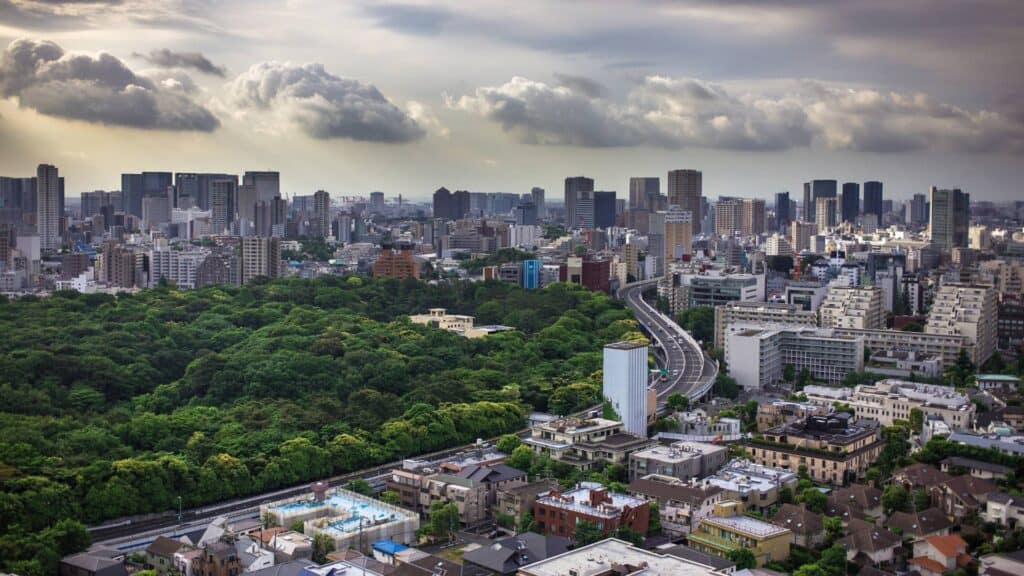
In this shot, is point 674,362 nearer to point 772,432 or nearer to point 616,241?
point 772,432

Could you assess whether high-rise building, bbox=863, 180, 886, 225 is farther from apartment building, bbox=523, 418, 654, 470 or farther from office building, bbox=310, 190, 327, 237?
apartment building, bbox=523, 418, 654, 470

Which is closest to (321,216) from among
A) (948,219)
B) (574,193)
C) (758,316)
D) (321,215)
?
(321,215)

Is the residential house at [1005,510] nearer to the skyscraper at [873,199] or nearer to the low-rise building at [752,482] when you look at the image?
the low-rise building at [752,482]

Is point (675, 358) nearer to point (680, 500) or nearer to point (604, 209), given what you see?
point (680, 500)

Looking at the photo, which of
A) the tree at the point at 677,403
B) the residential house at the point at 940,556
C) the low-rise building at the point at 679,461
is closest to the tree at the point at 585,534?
the low-rise building at the point at 679,461

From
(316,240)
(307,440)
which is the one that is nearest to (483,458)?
(307,440)
